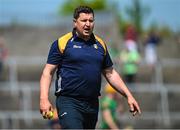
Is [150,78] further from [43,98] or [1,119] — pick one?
[43,98]

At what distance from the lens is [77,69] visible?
927 centimetres

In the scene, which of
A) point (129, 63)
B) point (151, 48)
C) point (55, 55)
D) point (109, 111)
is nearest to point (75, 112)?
point (55, 55)

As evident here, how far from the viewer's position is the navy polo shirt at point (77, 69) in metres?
9.27

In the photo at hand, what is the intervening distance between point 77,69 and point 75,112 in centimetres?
51

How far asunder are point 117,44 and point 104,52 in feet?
74.4

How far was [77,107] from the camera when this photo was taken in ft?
30.5

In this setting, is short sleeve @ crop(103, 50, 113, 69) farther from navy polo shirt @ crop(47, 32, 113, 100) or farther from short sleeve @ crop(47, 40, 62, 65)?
short sleeve @ crop(47, 40, 62, 65)

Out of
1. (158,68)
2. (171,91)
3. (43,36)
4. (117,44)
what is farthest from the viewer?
(43,36)

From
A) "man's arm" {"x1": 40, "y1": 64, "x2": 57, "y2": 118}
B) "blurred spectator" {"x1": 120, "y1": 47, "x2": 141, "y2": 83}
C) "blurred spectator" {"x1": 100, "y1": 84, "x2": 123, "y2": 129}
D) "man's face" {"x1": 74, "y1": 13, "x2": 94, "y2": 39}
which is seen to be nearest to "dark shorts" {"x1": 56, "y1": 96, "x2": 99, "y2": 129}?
"man's arm" {"x1": 40, "y1": 64, "x2": 57, "y2": 118}

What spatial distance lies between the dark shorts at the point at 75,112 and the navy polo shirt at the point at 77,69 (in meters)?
0.07

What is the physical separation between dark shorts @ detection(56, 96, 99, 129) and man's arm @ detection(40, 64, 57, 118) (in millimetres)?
271

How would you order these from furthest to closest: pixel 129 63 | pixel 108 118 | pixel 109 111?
1. pixel 129 63
2. pixel 109 111
3. pixel 108 118

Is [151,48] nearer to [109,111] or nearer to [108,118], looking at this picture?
[109,111]

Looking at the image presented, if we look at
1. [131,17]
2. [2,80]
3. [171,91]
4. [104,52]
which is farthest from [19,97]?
[131,17]
